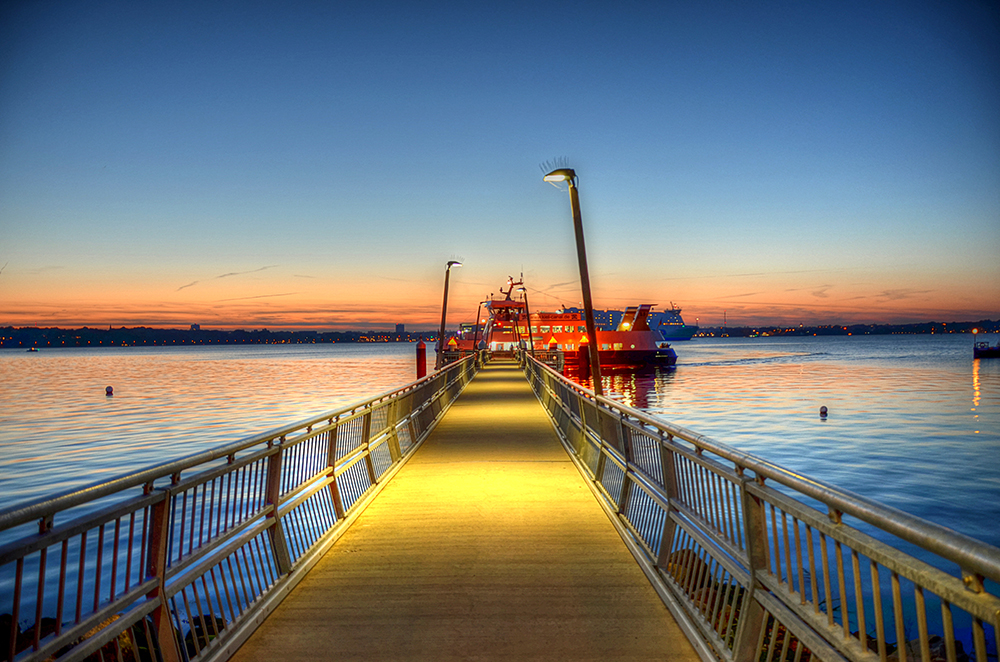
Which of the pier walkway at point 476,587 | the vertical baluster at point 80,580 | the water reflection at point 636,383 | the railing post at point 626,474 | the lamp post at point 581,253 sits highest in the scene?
the lamp post at point 581,253

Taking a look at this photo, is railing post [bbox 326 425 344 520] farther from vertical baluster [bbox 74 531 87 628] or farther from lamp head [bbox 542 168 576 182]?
A: lamp head [bbox 542 168 576 182]

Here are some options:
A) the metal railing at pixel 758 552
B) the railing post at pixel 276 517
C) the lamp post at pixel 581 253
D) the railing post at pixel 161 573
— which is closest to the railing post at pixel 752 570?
the metal railing at pixel 758 552

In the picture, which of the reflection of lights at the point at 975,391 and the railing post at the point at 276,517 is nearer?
the railing post at the point at 276,517

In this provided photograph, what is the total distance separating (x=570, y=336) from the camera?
279 ft

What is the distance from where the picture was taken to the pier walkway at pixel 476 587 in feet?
14.9

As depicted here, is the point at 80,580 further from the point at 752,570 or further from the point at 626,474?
the point at 626,474

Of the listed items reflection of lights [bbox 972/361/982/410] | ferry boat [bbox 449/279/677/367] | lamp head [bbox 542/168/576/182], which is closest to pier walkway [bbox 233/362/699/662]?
lamp head [bbox 542/168/576/182]

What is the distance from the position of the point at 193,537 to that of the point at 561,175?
10.4m

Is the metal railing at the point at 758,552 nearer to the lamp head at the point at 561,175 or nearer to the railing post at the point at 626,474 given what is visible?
the railing post at the point at 626,474

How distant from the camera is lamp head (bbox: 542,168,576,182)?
47.3 feet

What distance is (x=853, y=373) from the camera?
7400cm

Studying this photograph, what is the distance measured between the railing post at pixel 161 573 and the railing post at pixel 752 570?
3302 mm

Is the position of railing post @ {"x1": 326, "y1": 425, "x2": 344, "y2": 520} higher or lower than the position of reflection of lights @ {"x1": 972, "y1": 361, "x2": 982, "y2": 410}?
higher

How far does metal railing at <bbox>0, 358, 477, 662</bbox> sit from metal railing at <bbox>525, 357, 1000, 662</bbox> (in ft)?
10.3
